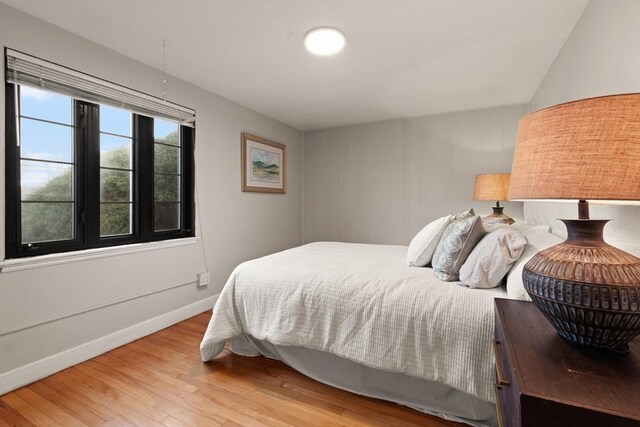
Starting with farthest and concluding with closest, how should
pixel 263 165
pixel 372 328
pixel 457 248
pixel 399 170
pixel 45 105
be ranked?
pixel 399 170, pixel 263 165, pixel 45 105, pixel 457 248, pixel 372 328

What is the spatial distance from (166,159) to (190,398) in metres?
2.04

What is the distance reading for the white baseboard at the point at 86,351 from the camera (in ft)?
5.99

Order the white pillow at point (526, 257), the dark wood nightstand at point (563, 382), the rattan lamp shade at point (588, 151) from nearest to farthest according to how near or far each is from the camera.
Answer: the dark wood nightstand at point (563, 382) < the rattan lamp shade at point (588, 151) < the white pillow at point (526, 257)

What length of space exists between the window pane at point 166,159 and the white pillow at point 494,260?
264 centimetres

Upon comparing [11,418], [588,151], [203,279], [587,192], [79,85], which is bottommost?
[11,418]

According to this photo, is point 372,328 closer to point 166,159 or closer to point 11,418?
point 11,418

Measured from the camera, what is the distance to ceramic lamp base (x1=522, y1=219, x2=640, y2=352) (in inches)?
29.7

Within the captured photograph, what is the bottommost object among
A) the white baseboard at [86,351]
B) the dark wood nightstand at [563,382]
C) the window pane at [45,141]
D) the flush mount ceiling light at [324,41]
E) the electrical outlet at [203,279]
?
the white baseboard at [86,351]

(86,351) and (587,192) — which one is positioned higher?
(587,192)

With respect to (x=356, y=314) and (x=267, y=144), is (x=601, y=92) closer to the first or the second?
(x=356, y=314)

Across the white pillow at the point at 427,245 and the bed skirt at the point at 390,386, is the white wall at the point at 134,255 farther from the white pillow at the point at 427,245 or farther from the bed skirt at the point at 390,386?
the white pillow at the point at 427,245

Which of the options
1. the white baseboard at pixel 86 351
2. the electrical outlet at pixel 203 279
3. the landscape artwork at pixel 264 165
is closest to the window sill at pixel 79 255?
the electrical outlet at pixel 203 279

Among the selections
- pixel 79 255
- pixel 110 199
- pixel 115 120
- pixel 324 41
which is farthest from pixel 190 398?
pixel 324 41

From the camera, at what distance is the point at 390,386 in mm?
1710
